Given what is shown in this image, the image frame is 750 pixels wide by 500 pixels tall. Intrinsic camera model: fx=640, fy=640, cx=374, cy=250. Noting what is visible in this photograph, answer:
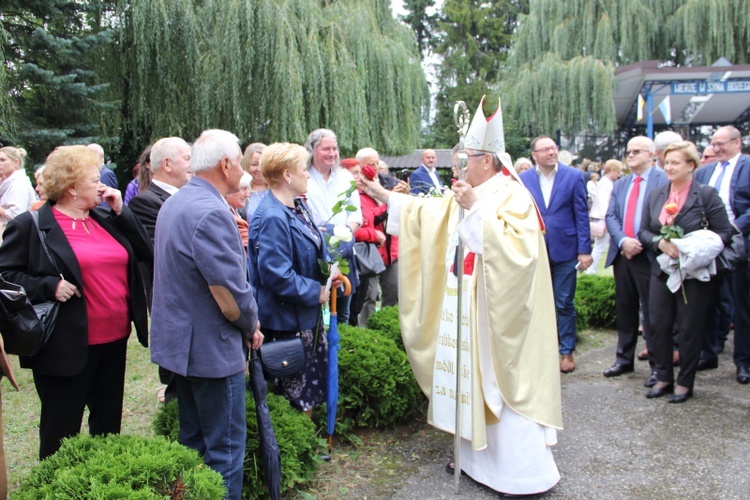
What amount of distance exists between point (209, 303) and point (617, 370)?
167 inches

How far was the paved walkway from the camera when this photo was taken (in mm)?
3662

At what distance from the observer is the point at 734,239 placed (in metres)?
5.20

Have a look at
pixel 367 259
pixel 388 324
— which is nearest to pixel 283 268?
pixel 388 324

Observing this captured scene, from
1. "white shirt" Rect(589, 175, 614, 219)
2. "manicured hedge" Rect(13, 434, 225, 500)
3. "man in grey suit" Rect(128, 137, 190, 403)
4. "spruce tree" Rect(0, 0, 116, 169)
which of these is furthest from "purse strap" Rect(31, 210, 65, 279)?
"white shirt" Rect(589, 175, 614, 219)

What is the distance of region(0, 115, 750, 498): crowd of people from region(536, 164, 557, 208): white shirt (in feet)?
2.61

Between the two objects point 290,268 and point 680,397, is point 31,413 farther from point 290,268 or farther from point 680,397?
point 680,397

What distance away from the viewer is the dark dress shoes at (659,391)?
202 inches

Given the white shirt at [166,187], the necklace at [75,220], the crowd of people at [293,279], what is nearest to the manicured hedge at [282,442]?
the crowd of people at [293,279]

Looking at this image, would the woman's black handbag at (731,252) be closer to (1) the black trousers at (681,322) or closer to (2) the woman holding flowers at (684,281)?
(2) the woman holding flowers at (684,281)

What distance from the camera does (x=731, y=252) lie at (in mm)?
5020

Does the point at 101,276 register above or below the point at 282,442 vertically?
above

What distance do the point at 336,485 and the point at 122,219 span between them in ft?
6.29

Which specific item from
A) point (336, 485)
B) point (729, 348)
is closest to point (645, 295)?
point (729, 348)

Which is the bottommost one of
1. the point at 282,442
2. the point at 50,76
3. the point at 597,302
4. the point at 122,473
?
the point at 597,302
